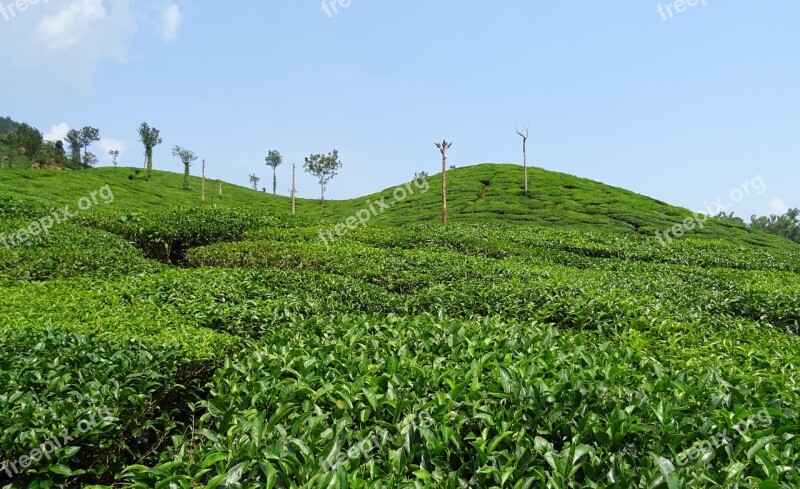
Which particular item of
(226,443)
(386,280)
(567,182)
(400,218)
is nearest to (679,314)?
(386,280)

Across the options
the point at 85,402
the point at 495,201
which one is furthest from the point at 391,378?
the point at 495,201

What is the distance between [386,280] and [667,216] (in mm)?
35651

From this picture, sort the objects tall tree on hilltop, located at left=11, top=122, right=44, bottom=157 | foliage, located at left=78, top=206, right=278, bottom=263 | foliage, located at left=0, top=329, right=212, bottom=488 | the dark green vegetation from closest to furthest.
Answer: the dark green vegetation → foliage, located at left=0, top=329, right=212, bottom=488 → foliage, located at left=78, top=206, right=278, bottom=263 → tall tree on hilltop, located at left=11, top=122, right=44, bottom=157

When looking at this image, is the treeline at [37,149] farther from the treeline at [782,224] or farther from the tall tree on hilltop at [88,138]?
the treeline at [782,224]

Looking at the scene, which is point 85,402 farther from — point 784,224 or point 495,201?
point 784,224

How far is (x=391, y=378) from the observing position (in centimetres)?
484

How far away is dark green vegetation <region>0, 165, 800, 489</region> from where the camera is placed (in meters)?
3.60

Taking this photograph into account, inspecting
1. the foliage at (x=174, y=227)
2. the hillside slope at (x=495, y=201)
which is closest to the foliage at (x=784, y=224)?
the hillside slope at (x=495, y=201)

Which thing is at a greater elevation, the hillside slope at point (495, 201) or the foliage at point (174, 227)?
the hillside slope at point (495, 201)

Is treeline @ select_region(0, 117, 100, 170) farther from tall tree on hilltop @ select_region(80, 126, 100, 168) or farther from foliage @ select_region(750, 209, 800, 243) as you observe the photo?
foliage @ select_region(750, 209, 800, 243)

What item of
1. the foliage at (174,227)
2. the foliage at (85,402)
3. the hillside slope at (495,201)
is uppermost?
the hillside slope at (495,201)

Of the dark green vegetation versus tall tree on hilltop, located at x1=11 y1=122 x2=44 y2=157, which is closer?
the dark green vegetation

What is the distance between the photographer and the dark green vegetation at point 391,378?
360cm

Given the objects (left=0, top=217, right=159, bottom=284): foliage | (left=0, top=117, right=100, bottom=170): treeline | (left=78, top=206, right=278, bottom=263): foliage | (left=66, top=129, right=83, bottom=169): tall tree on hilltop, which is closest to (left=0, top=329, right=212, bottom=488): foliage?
(left=0, top=217, right=159, bottom=284): foliage
